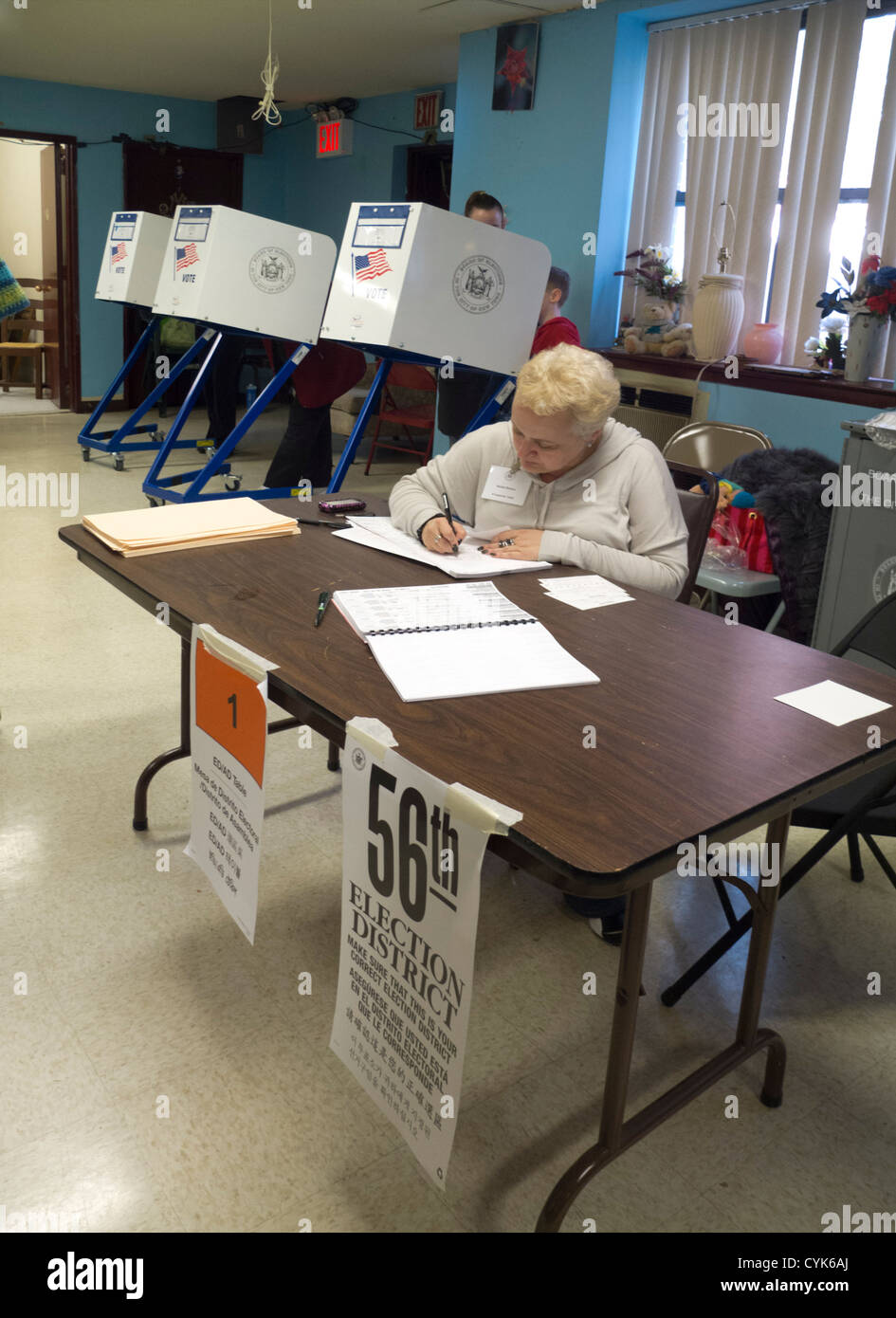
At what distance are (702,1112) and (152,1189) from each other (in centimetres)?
86

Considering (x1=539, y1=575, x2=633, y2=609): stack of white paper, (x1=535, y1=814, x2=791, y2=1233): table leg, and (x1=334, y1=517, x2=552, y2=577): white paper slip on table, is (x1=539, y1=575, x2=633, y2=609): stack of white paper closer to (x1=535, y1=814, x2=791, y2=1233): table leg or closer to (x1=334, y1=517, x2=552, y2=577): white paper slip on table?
(x1=334, y1=517, x2=552, y2=577): white paper slip on table

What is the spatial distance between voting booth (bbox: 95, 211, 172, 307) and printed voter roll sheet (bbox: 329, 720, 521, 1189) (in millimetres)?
5671

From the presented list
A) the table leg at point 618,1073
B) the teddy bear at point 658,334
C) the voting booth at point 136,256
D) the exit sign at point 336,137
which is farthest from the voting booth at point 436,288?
the exit sign at point 336,137

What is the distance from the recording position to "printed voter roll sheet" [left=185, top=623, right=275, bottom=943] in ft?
4.62

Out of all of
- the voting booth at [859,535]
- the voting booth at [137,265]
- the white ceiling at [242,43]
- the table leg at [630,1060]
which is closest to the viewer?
the table leg at [630,1060]

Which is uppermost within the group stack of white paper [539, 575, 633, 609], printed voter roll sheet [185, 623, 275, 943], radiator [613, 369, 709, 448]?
radiator [613, 369, 709, 448]

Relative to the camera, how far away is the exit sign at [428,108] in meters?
7.60

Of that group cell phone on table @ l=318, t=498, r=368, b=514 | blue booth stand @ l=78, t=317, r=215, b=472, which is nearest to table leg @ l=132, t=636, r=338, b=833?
cell phone on table @ l=318, t=498, r=368, b=514

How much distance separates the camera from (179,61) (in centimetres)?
721

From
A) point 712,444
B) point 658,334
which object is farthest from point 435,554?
point 658,334

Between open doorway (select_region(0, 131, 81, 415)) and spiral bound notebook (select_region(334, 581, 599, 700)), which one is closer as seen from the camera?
spiral bound notebook (select_region(334, 581, 599, 700))

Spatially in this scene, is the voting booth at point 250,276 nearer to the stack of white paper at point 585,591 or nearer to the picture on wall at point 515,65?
the picture on wall at point 515,65

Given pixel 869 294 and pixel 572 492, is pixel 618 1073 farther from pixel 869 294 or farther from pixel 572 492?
pixel 869 294

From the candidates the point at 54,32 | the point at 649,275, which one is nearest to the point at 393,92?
the point at 54,32
